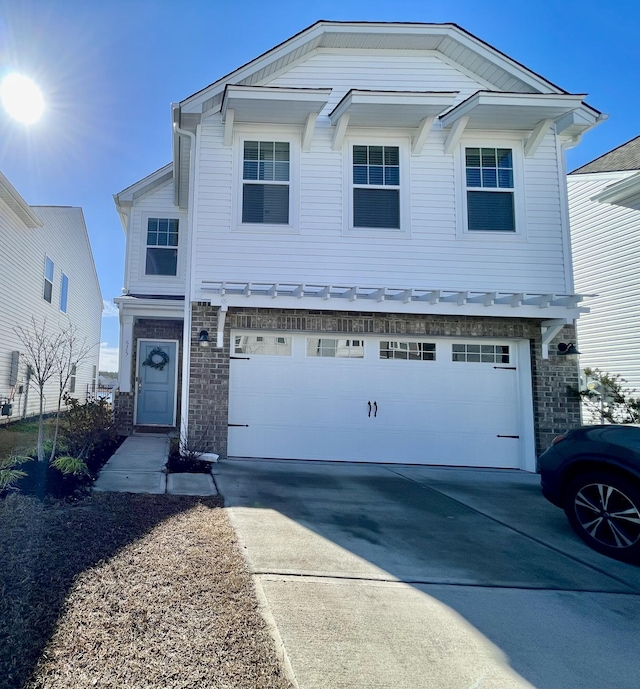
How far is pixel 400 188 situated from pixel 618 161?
7542 millimetres

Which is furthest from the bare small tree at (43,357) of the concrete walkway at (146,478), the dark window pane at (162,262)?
the dark window pane at (162,262)

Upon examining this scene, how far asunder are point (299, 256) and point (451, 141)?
128 inches

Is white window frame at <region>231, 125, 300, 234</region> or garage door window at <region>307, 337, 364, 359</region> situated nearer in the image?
white window frame at <region>231, 125, 300, 234</region>

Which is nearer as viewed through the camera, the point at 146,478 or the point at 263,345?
the point at 146,478

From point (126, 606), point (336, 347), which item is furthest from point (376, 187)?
point (126, 606)

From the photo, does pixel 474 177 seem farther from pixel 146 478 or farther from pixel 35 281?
pixel 35 281

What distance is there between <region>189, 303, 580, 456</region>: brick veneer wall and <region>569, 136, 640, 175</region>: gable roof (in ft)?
19.8

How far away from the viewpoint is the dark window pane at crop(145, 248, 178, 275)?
33.5 ft

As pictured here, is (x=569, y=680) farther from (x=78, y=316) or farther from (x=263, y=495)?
(x=78, y=316)

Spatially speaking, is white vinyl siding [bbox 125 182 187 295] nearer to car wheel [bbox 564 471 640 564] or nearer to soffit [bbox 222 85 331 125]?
soffit [bbox 222 85 331 125]

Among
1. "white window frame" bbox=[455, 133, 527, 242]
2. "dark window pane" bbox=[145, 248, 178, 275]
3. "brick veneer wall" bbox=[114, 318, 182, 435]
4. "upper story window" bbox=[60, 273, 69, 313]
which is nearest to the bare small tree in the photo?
"upper story window" bbox=[60, 273, 69, 313]

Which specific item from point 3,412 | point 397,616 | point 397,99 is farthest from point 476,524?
point 3,412

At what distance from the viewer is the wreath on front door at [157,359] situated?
977 cm

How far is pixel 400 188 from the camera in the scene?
296 inches
